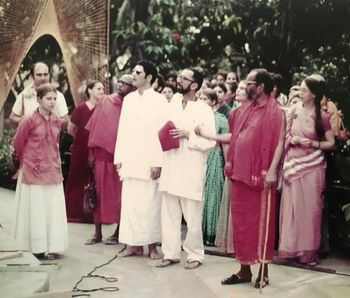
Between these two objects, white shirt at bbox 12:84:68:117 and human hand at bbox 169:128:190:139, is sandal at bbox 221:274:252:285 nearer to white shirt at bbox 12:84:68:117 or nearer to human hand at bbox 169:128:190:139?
human hand at bbox 169:128:190:139

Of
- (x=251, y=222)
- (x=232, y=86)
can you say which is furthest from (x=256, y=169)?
(x=232, y=86)

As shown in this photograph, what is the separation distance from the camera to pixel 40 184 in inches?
176

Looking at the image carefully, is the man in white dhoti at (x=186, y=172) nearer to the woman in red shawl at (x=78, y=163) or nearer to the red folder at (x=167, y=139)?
the red folder at (x=167, y=139)

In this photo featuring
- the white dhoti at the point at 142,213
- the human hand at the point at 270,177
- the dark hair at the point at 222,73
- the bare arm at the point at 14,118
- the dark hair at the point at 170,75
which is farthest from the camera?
the dark hair at the point at 170,75

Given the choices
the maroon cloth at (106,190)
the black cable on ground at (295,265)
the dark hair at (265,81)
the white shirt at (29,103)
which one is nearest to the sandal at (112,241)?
the maroon cloth at (106,190)

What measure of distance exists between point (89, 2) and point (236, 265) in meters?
1.83

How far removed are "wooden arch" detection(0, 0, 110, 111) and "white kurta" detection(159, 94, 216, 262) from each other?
59 centimetres

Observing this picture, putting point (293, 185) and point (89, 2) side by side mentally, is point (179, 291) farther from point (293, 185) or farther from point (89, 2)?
point (89, 2)

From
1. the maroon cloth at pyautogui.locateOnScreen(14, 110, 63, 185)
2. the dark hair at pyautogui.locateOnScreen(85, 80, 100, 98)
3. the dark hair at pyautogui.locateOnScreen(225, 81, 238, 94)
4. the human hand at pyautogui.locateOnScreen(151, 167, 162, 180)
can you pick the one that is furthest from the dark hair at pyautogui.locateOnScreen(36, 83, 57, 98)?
the dark hair at pyautogui.locateOnScreen(225, 81, 238, 94)

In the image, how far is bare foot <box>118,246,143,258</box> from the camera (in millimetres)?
4754

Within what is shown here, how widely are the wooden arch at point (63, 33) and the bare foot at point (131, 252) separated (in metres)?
1.08

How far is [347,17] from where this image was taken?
13.0 feet

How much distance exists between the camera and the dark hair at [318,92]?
444 cm

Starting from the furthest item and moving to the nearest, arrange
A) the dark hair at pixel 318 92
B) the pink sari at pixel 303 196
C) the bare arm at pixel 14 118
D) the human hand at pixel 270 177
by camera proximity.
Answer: the pink sari at pixel 303 196
the dark hair at pixel 318 92
the bare arm at pixel 14 118
the human hand at pixel 270 177
